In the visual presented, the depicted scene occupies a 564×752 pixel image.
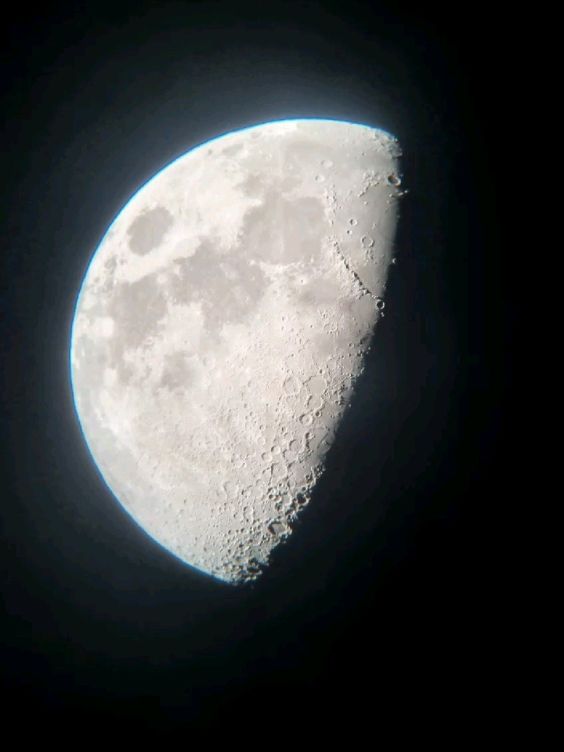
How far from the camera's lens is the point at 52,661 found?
3.12 m

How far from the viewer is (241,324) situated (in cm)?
185

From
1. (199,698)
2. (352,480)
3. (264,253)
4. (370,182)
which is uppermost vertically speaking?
(370,182)

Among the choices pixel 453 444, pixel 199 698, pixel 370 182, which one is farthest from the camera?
pixel 199 698

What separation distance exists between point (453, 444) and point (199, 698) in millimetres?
2957

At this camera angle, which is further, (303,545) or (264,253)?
(303,545)

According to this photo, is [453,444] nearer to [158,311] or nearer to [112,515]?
[158,311]

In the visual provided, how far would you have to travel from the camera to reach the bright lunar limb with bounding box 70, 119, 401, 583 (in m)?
1.84

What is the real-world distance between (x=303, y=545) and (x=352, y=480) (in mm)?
454

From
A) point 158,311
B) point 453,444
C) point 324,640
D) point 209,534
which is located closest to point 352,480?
point 209,534

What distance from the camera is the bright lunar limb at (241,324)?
1.84 m

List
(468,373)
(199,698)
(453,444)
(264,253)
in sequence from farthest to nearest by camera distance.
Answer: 1. (199,698)
2. (453,444)
3. (468,373)
4. (264,253)

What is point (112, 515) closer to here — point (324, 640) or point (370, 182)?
point (324, 640)

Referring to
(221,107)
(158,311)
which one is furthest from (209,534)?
(221,107)

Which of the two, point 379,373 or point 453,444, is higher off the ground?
point 453,444
